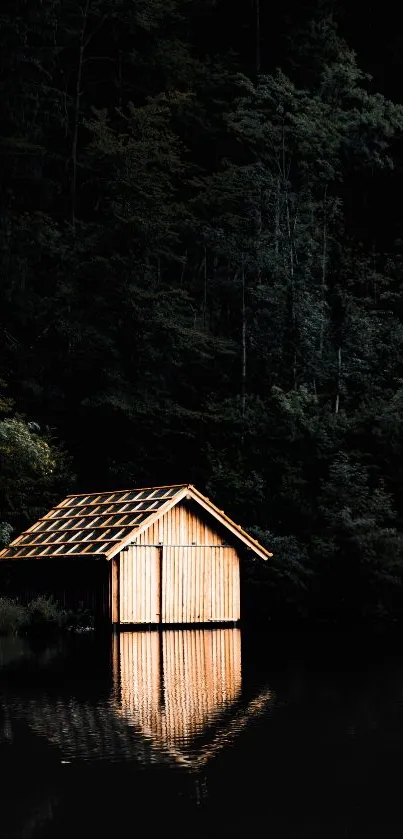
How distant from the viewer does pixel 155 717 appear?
1919 centimetres

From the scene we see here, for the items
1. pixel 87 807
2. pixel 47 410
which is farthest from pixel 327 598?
pixel 87 807

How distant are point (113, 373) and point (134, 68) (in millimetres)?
22588

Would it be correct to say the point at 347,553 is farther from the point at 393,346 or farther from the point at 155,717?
the point at 155,717

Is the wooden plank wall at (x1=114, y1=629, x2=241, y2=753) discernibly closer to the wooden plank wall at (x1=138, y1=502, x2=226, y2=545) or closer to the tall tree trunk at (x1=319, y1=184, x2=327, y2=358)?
the wooden plank wall at (x1=138, y1=502, x2=226, y2=545)

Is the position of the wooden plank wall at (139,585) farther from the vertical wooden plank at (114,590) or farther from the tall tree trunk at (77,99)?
the tall tree trunk at (77,99)

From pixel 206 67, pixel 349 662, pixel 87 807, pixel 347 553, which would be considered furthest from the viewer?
pixel 206 67

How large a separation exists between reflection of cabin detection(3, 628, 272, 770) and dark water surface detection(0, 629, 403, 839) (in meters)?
0.03

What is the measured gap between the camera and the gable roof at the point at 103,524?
3828 centimetres

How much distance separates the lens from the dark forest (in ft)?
157

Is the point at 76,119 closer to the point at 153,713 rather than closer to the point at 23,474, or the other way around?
the point at 23,474

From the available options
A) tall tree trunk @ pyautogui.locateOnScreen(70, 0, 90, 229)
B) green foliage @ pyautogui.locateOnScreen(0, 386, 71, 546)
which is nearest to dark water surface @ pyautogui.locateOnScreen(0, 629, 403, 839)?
green foliage @ pyautogui.locateOnScreen(0, 386, 71, 546)

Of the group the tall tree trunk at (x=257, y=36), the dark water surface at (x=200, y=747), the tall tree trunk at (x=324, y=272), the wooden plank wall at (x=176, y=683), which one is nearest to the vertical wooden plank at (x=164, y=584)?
the wooden plank wall at (x=176, y=683)

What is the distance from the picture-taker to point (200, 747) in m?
16.7

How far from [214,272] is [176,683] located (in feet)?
134
